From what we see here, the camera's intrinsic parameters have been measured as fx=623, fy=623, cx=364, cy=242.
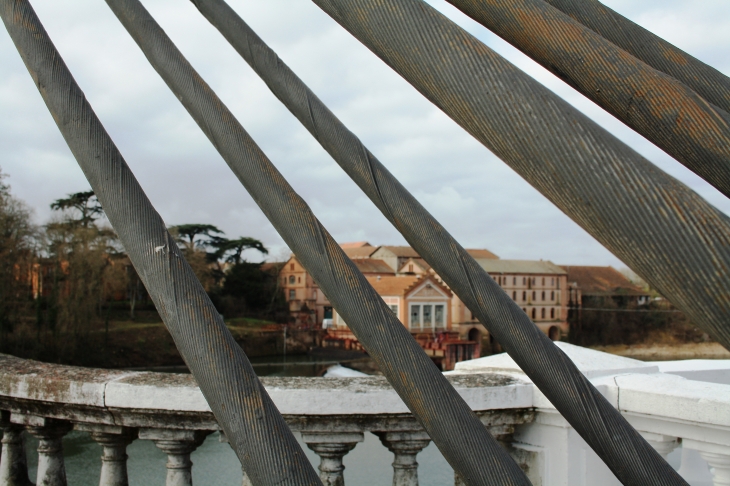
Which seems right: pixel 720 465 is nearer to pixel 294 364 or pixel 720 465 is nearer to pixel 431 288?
pixel 294 364

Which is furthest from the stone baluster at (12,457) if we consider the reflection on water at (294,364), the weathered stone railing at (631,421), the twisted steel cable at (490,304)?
the reflection on water at (294,364)

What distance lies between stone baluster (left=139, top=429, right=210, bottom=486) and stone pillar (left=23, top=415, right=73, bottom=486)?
1.12ft

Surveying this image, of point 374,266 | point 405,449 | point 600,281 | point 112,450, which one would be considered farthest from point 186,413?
point 600,281

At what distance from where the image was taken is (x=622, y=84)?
2.68ft

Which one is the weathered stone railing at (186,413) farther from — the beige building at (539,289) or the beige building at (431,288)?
the beige building at (539,289)

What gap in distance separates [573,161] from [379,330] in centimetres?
55

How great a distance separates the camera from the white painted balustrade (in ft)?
6.00

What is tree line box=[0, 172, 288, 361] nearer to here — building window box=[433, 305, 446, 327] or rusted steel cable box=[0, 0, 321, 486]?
building window box=[433, 305, 446, 327]

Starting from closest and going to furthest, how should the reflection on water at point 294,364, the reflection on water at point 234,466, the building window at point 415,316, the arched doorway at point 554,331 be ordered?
1. the reflection on water at point 234,466
2. the reflection on water at point 294,364
3. the building window at point 415,316
4. the arched doorway at point 554,331

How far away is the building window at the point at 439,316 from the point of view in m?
43.2

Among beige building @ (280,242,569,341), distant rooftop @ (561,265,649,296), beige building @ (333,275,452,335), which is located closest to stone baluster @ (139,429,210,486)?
beige building @ (333,275,452,335)

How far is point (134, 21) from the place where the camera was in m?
1.58

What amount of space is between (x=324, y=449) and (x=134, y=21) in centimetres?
129

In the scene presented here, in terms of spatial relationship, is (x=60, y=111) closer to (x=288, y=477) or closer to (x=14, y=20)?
(x=14, y=20)
